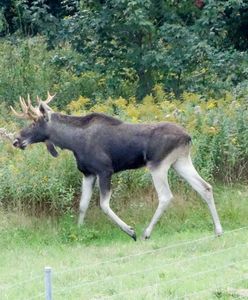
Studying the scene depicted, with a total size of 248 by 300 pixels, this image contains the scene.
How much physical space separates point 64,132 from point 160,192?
1.70 m

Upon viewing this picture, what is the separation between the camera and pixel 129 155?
13922 millimetres

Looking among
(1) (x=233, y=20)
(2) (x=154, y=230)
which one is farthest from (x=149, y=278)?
(1) (x=233, y=20)

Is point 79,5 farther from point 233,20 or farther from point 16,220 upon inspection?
point 16,220

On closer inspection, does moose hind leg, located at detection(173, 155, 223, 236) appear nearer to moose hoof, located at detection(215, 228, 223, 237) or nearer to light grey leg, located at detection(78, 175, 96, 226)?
moose hoof, located at detection(215, 228, 223, 237)

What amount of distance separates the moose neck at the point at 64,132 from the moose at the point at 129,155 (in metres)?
0.01

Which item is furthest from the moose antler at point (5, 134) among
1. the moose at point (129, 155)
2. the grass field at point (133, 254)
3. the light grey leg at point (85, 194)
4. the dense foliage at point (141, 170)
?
the light grey leg at point (85, 194)

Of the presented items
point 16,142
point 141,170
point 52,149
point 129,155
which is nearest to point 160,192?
point 129,155

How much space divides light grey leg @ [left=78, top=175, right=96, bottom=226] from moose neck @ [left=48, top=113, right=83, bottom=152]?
51cm

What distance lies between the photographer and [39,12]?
21.0 metres

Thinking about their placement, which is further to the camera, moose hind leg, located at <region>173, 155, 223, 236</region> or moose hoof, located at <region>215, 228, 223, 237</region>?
moose hind leg, located at <region>173, 155, 223, 236</region>

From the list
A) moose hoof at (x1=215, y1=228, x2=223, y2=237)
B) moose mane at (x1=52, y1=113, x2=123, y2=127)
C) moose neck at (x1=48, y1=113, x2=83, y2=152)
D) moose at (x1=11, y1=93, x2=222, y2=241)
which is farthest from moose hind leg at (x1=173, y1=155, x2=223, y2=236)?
moose neck at (x1=48, y1=113, x2=83, y2=152)

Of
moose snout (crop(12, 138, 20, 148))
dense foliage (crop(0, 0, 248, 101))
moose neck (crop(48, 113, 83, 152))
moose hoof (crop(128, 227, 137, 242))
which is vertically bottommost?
dense foliage (crop(0, 0, 248, 101))

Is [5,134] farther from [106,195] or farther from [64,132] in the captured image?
[106,195]

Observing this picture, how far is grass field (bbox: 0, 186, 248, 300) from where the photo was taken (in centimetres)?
1053
